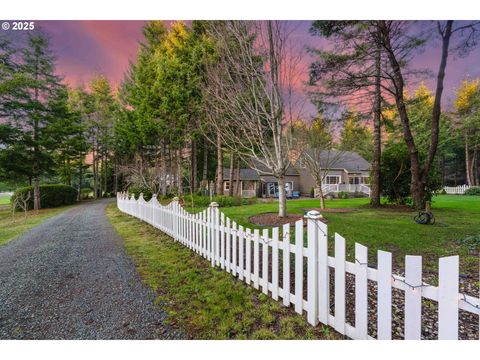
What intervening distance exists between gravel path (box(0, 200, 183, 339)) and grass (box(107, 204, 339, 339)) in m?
0.13

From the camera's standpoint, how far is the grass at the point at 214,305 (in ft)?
4.97

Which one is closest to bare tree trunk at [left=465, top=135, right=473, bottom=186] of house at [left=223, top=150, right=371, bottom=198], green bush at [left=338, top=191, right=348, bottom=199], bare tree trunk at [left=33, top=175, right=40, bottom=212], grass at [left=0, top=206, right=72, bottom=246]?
house at [left=223, top=150, right=371, bottom=198]

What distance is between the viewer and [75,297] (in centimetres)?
203

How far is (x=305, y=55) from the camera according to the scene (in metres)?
4.39

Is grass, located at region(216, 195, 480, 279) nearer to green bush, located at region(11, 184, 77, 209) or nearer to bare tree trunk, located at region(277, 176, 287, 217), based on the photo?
bare tree trunk, located at region(277, 176, 287, 217)

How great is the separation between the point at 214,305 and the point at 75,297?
4.32 feet

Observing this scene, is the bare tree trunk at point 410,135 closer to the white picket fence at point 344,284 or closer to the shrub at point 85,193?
the white picket fence at point 344,284

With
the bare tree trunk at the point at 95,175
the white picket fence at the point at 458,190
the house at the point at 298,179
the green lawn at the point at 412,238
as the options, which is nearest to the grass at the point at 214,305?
the green lawn at the point at 412,238

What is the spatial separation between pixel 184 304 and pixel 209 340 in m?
0.46

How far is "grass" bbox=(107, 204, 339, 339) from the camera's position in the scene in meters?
1.52

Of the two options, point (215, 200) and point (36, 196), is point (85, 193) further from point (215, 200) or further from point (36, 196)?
point (215, 200)

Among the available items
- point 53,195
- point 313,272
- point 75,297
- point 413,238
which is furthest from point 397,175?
point 53,195
